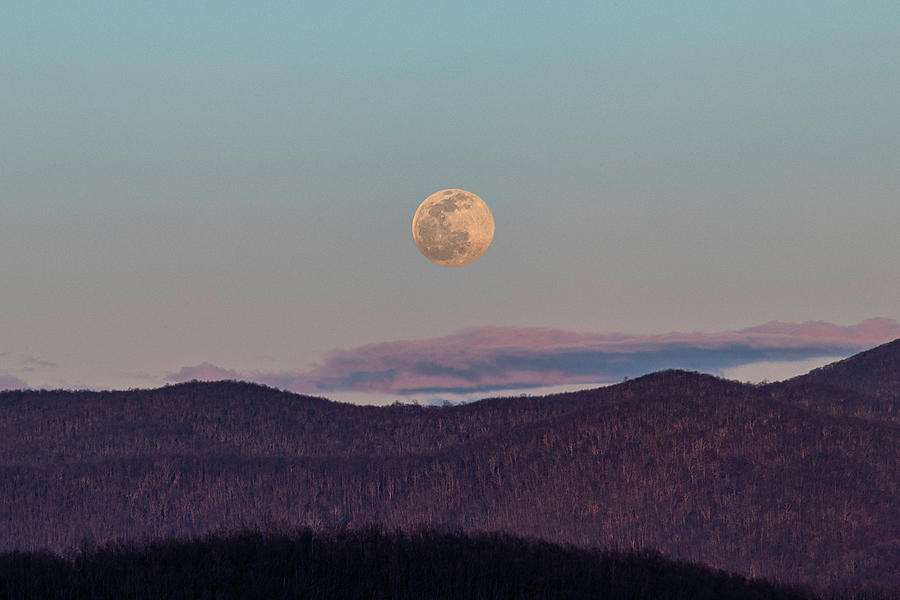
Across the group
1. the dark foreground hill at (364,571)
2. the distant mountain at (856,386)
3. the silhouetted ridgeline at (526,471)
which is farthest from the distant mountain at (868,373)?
the dark foreground hill at (364,571)

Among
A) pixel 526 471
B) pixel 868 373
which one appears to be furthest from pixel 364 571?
pixel 868 373

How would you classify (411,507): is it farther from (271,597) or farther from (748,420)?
(271,597)

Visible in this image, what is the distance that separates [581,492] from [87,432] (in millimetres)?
30037

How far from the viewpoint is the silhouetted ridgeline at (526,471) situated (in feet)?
108

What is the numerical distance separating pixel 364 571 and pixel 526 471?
27.6m

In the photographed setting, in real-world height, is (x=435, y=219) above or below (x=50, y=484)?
above

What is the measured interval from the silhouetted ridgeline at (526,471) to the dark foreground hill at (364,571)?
12618mm

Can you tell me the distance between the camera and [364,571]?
47.3 feet

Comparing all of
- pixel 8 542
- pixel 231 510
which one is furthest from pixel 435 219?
pixel 8 542

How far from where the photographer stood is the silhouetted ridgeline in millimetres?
32781

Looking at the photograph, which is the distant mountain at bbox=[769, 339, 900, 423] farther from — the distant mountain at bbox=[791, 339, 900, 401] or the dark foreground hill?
the dark foreground hill

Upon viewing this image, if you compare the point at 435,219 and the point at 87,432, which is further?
the point at 87,432

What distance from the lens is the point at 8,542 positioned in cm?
3694

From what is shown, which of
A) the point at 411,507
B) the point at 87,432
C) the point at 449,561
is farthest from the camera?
the point at 87,432
